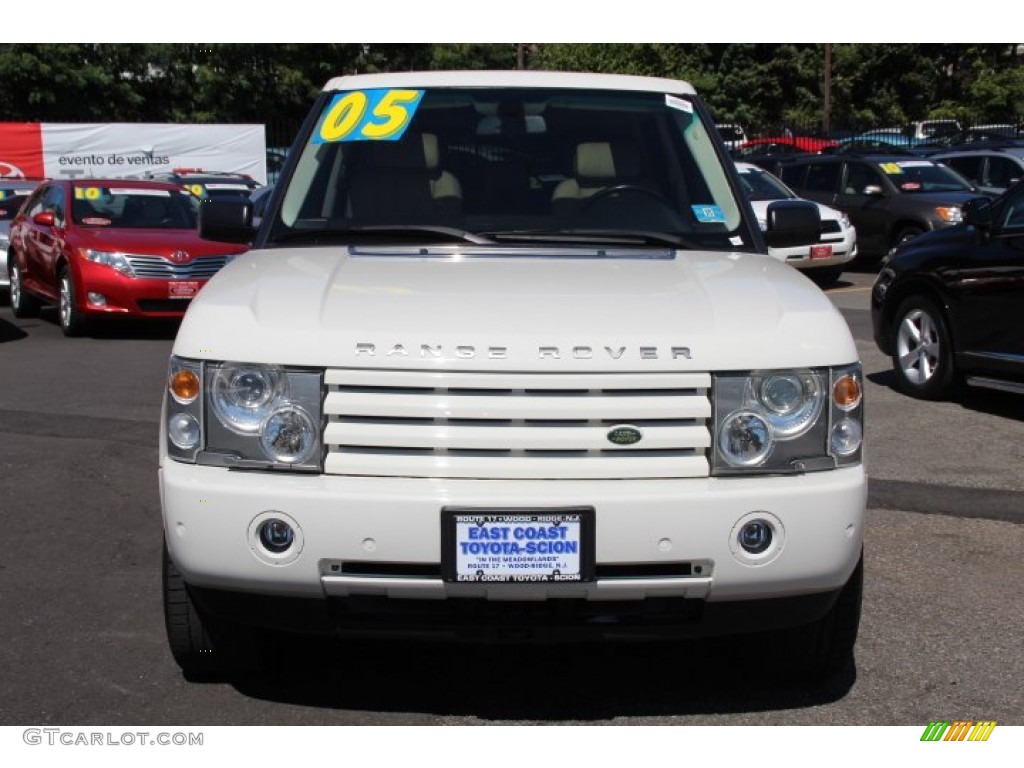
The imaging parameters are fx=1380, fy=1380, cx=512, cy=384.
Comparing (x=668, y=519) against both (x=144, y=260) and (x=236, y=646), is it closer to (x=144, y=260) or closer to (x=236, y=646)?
(x=236, y=646)

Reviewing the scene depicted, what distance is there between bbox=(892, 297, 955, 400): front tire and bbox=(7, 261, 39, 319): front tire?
376 inches

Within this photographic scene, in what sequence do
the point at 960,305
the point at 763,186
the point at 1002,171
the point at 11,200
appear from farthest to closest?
the point at 1002,171
the point at 763,186
the point at 11,200
the point at 960,305

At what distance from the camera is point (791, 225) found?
5.32 metres

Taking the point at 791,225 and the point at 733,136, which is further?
the point at 733,136

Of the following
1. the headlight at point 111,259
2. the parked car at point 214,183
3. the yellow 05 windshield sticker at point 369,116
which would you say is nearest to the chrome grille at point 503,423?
the yellow 05 windshield sticker at point 369,116

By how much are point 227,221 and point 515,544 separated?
2325mm

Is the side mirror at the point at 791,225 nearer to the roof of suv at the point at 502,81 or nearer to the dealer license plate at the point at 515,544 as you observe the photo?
the roof of suv at the point at 502,81

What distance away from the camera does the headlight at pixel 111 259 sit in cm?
1307

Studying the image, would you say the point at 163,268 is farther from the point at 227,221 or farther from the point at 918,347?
the point at 227,221

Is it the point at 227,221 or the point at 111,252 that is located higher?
the point at 227,221

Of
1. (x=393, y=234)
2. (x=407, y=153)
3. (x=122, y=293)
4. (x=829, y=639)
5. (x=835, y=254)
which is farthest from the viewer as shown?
(x=835, y=254)

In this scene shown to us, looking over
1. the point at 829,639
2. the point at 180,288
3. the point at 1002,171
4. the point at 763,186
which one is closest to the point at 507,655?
the point at 829,639

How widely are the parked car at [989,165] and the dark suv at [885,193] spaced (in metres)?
1.79

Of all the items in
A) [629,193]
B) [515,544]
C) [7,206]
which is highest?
[629,193]
